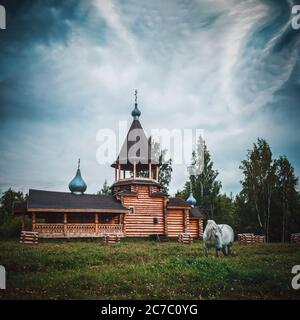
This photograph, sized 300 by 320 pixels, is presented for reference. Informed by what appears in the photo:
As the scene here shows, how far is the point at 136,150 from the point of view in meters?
29.8

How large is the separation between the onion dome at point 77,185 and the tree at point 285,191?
15658mm

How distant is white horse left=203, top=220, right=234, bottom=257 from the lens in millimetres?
15109

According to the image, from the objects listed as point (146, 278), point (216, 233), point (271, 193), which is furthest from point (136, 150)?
point (146, 278)

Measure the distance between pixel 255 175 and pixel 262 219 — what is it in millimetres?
4072

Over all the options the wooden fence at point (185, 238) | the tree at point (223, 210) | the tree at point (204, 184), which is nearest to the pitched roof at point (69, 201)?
the wooden fence at point (185, 238)

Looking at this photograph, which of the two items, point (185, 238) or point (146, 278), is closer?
point (146, 278)

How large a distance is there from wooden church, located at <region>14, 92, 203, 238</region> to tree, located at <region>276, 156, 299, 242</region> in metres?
7.46

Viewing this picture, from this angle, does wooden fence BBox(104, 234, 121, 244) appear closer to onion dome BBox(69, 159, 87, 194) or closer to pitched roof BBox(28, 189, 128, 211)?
pitched roof BBox(28, 189, 128, 211)

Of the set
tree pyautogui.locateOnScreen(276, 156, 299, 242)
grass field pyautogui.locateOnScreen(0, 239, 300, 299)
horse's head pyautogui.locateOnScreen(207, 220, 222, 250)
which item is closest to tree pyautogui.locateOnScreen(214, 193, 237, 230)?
tree pyautogui.locateOnScreen(276, 156, 299, 242)

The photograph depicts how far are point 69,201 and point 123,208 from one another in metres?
4.23

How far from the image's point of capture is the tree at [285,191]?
2616 cm

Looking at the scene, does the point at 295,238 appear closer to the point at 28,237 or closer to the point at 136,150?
the point at 136,150

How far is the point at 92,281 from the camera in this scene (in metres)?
10.6
